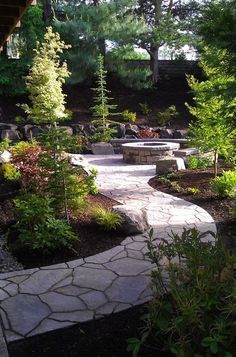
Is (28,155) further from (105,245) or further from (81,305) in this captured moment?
(81,305)

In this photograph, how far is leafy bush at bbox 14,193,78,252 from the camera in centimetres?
399

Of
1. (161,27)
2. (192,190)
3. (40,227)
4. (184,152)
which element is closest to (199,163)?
(184,152)

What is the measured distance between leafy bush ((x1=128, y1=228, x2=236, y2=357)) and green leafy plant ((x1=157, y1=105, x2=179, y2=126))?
11.2 m

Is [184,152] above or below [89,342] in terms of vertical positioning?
above

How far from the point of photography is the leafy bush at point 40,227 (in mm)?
3987

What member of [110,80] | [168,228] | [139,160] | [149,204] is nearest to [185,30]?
[110,80]

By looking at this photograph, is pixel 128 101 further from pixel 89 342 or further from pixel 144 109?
pixel 89 342

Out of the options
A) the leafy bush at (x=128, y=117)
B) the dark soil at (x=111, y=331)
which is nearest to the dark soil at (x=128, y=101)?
the leafy bush at (x=128, y=117)

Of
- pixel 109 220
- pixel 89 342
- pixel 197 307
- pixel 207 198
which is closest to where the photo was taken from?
pixel 197 307

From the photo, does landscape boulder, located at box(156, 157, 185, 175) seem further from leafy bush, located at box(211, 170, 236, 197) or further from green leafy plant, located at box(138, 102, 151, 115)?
green leafy plant, located at box(138, 102, 151, 115)

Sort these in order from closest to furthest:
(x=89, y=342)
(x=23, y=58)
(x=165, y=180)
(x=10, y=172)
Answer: (x=89, y=342) → (x=10, y=172) → (x=165, y=180) → (x=23, y=58)

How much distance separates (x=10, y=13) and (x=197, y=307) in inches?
143

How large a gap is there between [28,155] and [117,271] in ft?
9.24

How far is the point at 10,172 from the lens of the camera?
6254 mm
